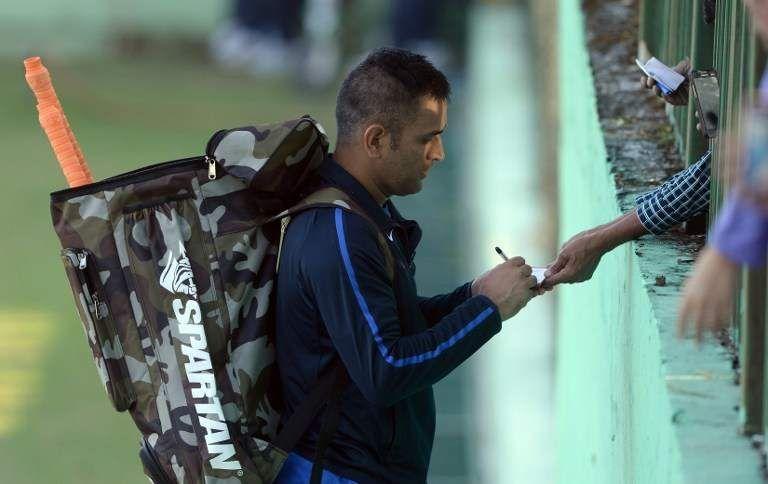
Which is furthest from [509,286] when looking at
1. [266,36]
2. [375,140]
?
[266,36]

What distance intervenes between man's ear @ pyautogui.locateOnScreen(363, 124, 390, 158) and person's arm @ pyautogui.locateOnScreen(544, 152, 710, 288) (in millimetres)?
462

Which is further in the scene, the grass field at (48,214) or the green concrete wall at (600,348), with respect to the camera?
the grass field at (48,214)

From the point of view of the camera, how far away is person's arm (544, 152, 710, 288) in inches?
132

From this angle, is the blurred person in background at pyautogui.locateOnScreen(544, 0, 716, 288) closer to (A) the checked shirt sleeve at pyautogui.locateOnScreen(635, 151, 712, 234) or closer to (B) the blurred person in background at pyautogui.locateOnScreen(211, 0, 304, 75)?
(A) the checked shirt sleeve at pyautogui.locateOnScreen(635, 151, 712, 234)

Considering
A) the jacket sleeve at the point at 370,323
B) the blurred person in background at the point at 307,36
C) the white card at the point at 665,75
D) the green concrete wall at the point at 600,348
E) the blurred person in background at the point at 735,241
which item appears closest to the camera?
the blurred person in background at the point at 735,241

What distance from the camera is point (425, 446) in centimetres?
335

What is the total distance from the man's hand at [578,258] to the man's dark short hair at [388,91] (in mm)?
464

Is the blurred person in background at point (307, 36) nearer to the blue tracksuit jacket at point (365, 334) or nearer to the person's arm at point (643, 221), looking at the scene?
the person's arm at point (643, 221)

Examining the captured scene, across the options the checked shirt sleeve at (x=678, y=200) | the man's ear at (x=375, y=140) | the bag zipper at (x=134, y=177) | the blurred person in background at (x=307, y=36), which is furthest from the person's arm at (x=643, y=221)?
the blurred person in background at (x=307, y=36)

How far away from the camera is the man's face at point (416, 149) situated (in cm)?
322

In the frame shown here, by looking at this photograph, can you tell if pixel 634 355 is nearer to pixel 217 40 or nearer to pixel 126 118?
pixel 126 118

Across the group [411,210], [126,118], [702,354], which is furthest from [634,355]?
[126,118]

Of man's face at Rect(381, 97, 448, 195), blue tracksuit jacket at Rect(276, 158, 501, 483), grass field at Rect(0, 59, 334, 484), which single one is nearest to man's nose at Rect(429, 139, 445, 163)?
man's face at Rect(381, 97, 448, 195)

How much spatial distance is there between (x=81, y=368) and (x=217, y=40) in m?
8.57
